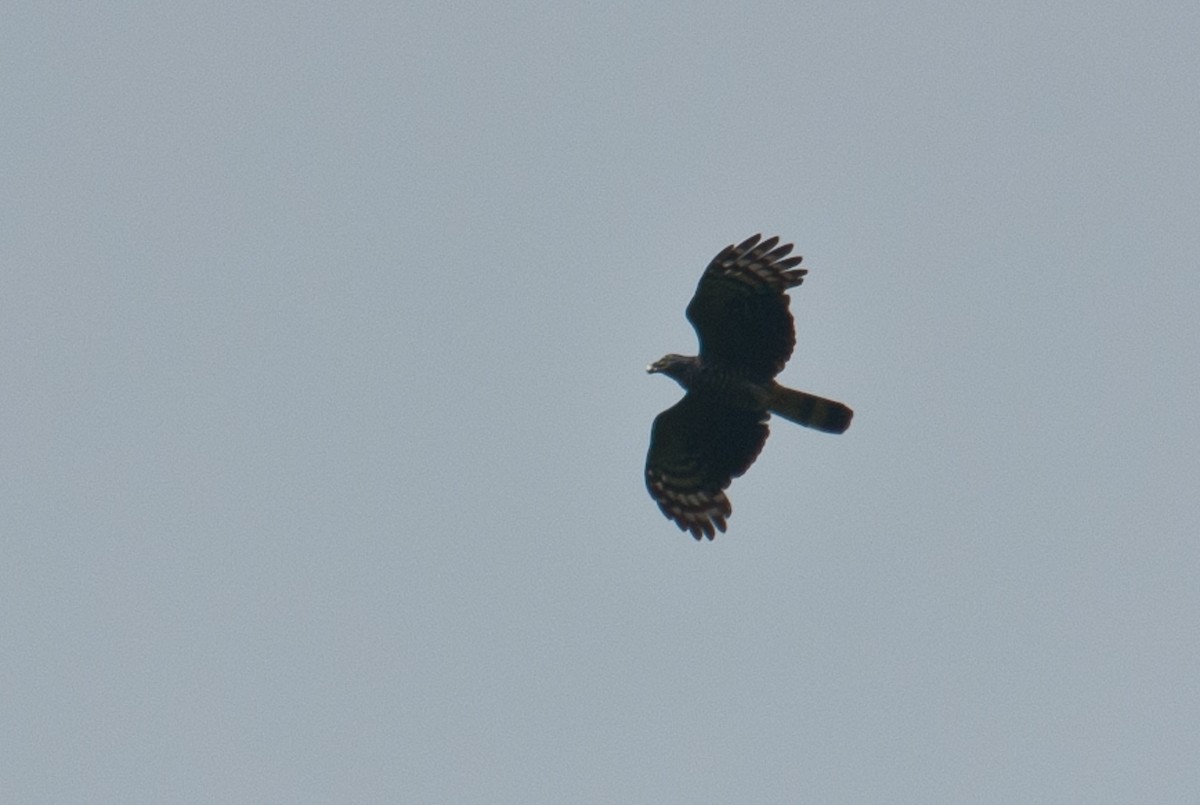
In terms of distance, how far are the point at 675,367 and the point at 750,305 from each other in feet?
4.08

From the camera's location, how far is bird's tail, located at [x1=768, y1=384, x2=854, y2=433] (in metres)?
27.1

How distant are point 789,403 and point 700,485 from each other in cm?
166

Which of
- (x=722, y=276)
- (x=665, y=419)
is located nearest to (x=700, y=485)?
(x=665, y=419)

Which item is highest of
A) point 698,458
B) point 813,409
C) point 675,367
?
point 675,367

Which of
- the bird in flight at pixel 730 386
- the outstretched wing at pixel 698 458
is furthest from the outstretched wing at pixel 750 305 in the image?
the outstretched wing at pixel 698 458

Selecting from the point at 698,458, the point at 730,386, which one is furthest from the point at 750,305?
the point at 698,458

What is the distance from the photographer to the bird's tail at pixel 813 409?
27062mm

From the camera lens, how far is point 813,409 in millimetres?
27078

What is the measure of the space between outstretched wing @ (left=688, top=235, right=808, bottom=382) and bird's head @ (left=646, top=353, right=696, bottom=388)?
0.50m

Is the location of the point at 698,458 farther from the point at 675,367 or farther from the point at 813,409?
the point at 813,409

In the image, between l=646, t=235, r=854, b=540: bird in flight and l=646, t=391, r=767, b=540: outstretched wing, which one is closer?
l=646, t=235, r=854, b=540: bird in flight

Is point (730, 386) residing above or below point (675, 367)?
below

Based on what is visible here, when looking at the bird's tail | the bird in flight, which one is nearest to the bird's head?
the bird in flight

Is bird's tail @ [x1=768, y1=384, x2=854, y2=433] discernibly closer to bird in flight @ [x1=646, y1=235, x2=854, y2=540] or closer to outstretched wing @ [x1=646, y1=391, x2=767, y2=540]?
bird in flight @ [x1=646, y1=235, x2=854, y2=540]
